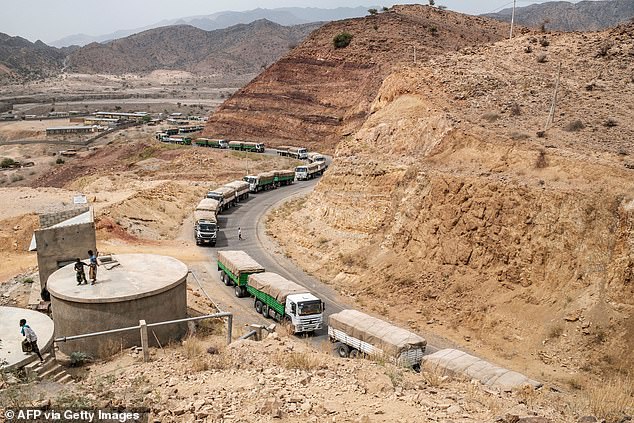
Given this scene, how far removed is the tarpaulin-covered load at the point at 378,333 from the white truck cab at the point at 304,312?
6.43 feet

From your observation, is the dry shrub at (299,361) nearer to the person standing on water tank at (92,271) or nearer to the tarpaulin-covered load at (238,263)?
the person standing on water tank at (92,271)

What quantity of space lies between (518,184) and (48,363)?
24.9m

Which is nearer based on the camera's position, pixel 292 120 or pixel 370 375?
pixel 370 375

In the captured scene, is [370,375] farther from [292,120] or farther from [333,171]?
[292,120]

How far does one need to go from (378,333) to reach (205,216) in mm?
25352

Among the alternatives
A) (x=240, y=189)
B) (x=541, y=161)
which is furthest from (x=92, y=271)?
(x=240, y=189)

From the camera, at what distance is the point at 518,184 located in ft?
101

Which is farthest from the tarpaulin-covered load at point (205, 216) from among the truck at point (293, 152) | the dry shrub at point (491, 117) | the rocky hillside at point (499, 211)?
the truck at point (293, 152)

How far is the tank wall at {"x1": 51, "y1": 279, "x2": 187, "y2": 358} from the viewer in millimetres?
20781

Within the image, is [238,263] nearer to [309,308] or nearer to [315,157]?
[309,308]

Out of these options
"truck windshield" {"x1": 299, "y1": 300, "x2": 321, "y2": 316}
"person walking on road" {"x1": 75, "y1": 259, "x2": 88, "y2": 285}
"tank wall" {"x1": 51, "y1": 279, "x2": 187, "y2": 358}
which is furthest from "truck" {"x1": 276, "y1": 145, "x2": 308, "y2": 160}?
"person walking on road" {"x1": 75, "y1": 259, "x2": 88, "y2": 285}

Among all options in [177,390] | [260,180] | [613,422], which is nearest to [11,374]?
[177,390]

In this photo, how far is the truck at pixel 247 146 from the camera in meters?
82.8

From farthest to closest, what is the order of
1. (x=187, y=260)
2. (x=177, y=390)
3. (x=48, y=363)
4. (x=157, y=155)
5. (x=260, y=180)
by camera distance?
(x=157, y=155), (x=260, y=180), (x=187, y=260), (x=48, y=363), (x=177, y=390)
